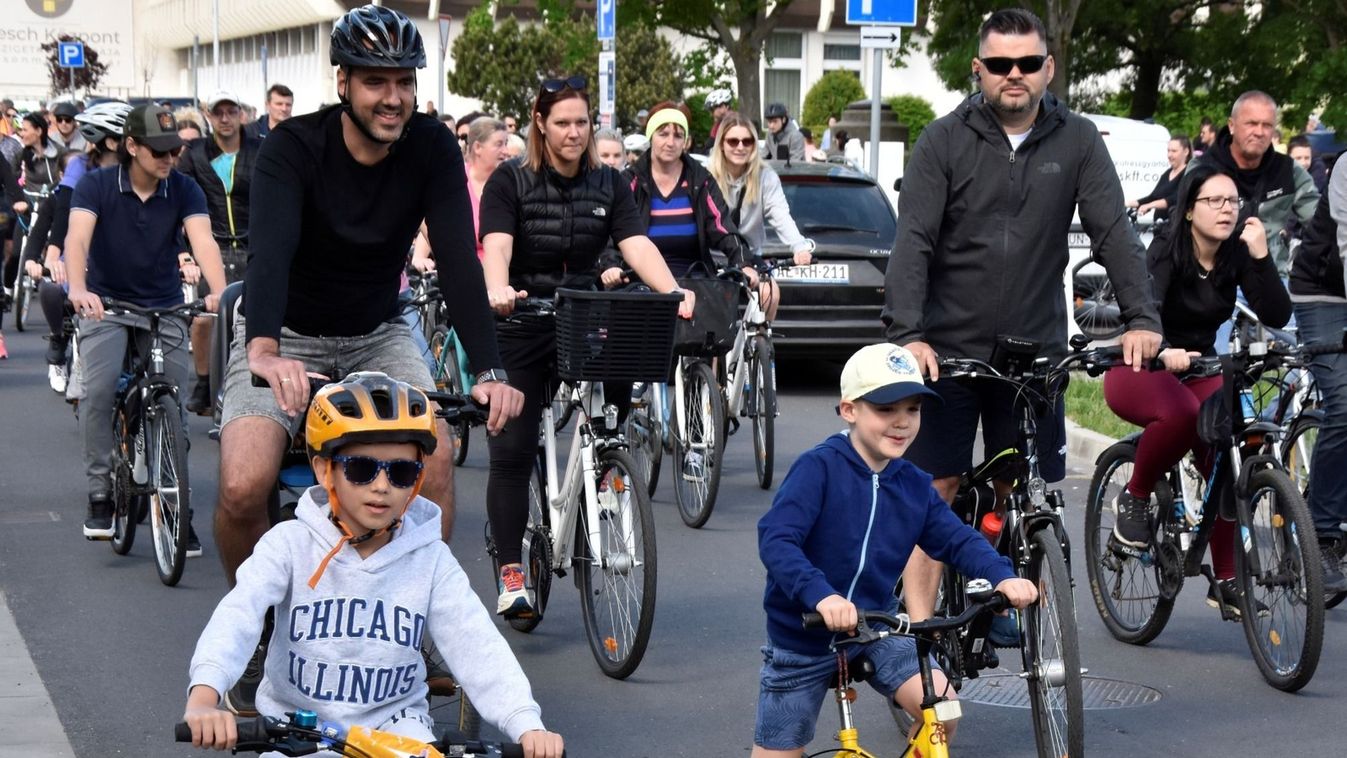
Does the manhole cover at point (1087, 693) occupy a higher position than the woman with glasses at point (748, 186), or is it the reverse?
the woman with glasses at point (748, 186)

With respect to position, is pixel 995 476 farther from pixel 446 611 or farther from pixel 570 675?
pixel 446 611

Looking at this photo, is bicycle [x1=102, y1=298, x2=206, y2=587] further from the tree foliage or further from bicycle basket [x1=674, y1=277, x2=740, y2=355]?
the tree foliage

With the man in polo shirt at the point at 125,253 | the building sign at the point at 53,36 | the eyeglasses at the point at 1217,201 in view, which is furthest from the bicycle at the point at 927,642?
the building sign at the point at 53,36

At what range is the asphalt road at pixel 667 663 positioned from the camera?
20.6 ft

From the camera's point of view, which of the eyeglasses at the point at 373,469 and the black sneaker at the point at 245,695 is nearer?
the eyeglasses at the point at 373,469

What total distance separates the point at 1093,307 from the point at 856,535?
42.5 ft

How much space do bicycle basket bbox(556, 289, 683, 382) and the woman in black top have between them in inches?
285

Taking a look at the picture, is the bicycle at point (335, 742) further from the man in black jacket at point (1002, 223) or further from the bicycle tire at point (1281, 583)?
the bicycle tire at point (1281, 583)

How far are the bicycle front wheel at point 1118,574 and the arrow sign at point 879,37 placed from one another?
9.43m

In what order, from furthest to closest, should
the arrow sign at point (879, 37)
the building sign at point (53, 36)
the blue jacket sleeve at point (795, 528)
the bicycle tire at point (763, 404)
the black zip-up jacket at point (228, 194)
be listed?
the building sign at point (53, 36) → the arrow sign at point (879, 37) → the black zip-up jacket at point (228, 194) → the bicycle tire at point (763, 404) → the blue jacket sleeve at point (795, 528)

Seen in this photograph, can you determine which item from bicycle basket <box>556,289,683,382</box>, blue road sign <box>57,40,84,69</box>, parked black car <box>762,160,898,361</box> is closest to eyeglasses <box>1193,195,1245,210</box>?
bicycle basket <box>556,289,683,382</box>

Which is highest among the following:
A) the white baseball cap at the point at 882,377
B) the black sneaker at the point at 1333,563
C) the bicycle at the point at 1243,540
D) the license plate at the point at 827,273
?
the white baseball cap at the point at 882,377

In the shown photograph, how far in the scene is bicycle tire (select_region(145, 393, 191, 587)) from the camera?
8.36 m

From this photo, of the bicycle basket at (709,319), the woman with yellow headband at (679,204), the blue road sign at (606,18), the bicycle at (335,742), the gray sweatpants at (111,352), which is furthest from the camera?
the blue road sign at (606,18)
